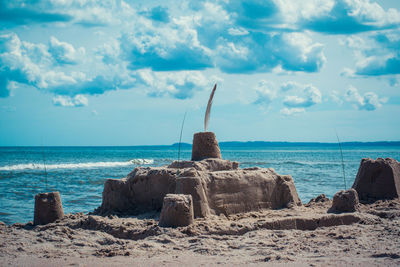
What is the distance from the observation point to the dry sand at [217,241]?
4.86m

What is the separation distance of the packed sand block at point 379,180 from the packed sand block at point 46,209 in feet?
18.8

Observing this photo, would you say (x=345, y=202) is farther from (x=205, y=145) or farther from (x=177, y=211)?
(x=177, y=211)

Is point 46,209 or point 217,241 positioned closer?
point 217,241

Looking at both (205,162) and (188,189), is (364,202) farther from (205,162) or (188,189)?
(188,189)

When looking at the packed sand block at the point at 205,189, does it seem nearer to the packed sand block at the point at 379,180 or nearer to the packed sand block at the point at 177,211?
the packed sand block at the point at 177,211

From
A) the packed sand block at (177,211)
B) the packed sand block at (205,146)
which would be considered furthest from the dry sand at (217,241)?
the packed sand block at (205,146)

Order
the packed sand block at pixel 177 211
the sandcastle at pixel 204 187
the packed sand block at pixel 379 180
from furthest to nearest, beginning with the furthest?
1. the packed sand block at pixel 379 180
2. the sandcastle at pixel 204 187
3. the packed sand block at pixel 177 211

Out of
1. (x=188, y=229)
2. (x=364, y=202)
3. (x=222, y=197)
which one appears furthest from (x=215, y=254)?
(x=364, y=202)

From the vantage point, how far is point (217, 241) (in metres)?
5.63

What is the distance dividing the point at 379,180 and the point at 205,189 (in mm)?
4064

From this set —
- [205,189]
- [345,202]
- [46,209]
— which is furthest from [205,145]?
[46,209]

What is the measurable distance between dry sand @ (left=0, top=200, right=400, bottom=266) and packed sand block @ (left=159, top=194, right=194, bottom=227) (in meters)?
0.12

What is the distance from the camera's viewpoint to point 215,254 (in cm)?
511

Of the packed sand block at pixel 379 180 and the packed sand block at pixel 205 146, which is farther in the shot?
the packed sand block at pixel 379 180
